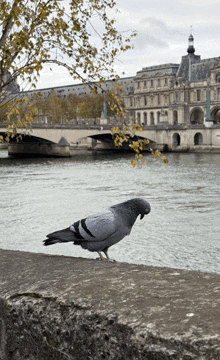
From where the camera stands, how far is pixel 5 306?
6.84ft

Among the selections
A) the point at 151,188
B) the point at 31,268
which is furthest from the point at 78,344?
the point at 151,188

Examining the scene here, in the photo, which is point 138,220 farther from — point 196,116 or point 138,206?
point 196,116

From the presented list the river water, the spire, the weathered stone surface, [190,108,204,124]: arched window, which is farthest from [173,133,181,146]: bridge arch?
the weathered stone surface

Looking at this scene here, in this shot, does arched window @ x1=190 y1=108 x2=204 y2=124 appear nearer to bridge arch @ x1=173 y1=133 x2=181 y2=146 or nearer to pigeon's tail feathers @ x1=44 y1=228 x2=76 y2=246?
bridge arch @ x1=173 y1=133 x2=181 y2=146

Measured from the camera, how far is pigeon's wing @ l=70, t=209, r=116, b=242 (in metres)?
3.76

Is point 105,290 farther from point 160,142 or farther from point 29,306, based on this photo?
point 160,142

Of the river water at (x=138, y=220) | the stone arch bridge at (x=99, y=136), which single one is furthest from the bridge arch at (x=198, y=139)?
the river water at (x=138, y=220)

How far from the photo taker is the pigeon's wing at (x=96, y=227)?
3.76 meters

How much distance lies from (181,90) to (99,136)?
1152 inches

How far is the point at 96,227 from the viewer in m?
3.76

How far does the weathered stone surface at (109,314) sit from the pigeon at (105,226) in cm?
131

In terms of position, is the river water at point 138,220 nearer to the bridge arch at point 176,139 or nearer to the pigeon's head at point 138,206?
the pigeon's head at point 138,206

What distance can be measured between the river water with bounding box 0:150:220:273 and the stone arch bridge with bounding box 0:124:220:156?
2420 centimetres

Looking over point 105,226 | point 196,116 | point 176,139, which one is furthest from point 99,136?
point 105,226
